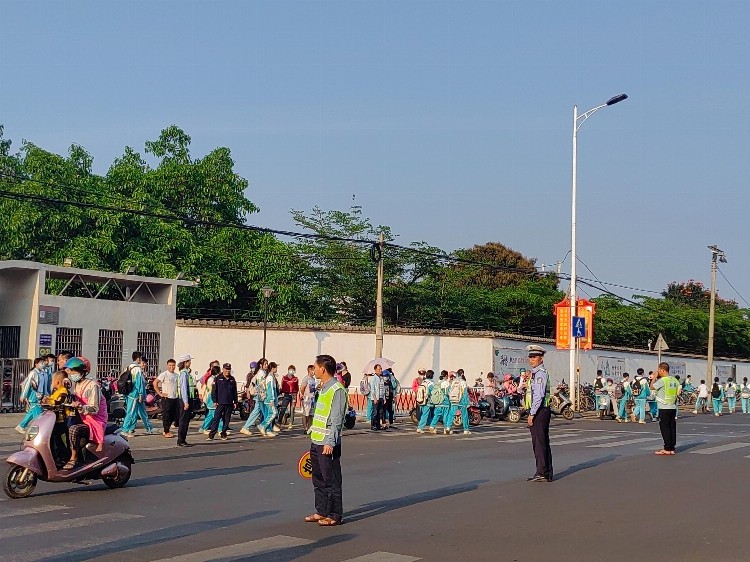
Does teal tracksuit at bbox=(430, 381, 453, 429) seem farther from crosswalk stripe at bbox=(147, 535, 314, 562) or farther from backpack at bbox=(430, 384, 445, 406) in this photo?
crosswalk stripe at bbox=(147, 535, 314, 562)

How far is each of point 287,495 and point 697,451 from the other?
37.8ft

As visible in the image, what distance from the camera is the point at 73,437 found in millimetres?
12336

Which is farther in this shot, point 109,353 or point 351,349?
point 351,349

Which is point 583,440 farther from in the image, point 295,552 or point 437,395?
point 295,552

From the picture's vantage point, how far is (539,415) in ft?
47.9

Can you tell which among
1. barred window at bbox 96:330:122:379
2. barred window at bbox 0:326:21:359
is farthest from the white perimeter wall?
barred window at bbox 0:326:21:359

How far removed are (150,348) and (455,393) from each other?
1163 cm

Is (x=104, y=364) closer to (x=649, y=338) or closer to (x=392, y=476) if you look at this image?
(x=392, y=476)


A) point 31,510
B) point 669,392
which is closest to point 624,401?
point 669,392

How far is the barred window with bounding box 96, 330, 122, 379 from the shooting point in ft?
101

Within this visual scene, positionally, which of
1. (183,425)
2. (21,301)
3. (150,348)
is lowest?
(183,425)

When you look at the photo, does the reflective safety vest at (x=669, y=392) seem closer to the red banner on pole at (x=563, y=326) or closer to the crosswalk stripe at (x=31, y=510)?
the crosswalk stripe at (x=31, y=510)

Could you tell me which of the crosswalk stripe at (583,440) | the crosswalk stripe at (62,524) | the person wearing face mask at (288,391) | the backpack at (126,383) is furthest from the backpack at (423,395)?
the crosswalk stripe at (62,524)

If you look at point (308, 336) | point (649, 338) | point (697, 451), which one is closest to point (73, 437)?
point (697, 451)
